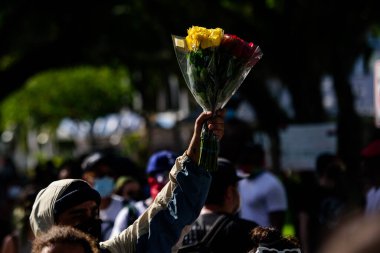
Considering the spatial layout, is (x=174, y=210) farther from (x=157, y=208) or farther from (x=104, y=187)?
(x=104, y=187)

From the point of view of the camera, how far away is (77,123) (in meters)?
47.3

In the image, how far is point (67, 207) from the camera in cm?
368

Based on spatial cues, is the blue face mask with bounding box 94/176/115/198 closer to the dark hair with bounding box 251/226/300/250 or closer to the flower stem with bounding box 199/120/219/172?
the dark hair with bounding box 251/226/300/250

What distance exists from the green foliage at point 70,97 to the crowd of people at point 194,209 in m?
36.2

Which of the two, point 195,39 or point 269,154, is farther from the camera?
point 269,154

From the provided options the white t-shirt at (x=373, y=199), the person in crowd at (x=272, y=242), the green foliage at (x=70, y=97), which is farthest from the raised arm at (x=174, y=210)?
the green foliage at (x=70, y=97)

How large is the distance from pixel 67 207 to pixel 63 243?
710mm

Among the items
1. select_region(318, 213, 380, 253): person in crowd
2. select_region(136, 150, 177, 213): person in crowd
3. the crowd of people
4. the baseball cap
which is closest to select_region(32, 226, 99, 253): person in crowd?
the crowd of people

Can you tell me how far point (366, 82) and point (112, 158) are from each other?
6764mm

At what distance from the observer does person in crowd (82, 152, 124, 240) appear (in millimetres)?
6608

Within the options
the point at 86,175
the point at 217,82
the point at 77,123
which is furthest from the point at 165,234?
the point at 77,123

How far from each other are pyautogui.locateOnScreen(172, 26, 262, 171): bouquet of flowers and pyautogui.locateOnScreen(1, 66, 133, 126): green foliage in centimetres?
4089

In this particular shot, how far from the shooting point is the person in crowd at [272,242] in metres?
3.67

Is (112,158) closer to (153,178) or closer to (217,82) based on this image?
(153,178)
